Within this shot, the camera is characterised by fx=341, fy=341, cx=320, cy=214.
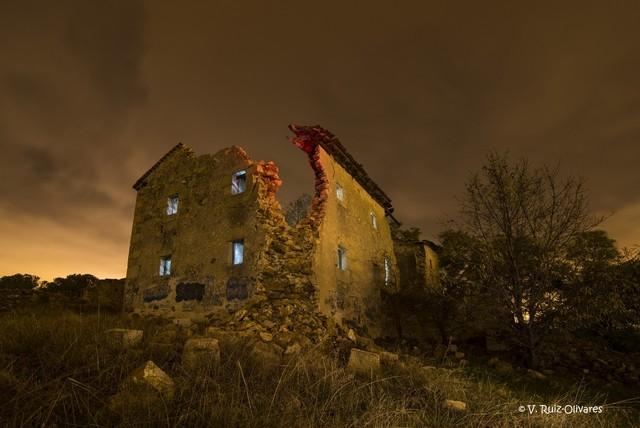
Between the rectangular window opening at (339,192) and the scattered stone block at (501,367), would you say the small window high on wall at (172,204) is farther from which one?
the scattered stone block at (501,367)

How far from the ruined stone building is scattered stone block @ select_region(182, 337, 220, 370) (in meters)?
4.67

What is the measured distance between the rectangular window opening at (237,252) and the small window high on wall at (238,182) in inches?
70.4

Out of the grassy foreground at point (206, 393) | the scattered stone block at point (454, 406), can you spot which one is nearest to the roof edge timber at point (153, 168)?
the grassy foreground at point (206, 393)

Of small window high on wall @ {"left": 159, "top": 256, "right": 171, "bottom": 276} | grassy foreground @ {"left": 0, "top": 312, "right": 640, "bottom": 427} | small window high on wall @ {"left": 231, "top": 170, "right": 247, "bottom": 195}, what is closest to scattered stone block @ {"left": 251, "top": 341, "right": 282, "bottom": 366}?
grassy foreground @ {"left": 0, "top": 312, "right": 640, "bottom": 427}

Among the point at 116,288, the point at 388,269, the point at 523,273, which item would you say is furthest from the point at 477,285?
the point at 116,288

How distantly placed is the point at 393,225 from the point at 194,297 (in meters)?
11.7

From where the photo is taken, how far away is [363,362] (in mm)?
5297

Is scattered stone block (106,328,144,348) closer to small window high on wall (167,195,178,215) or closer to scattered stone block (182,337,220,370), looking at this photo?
scattered stone block (182,337,220,370)

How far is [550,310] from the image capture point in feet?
30.4

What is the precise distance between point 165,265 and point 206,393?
10.1 metres

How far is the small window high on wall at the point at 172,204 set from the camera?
12.9 m

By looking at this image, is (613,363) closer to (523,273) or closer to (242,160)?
(523,273)

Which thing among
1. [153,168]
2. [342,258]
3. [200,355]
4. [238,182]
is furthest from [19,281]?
[200,355]

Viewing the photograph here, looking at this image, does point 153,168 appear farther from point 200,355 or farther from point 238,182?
point 200,355
